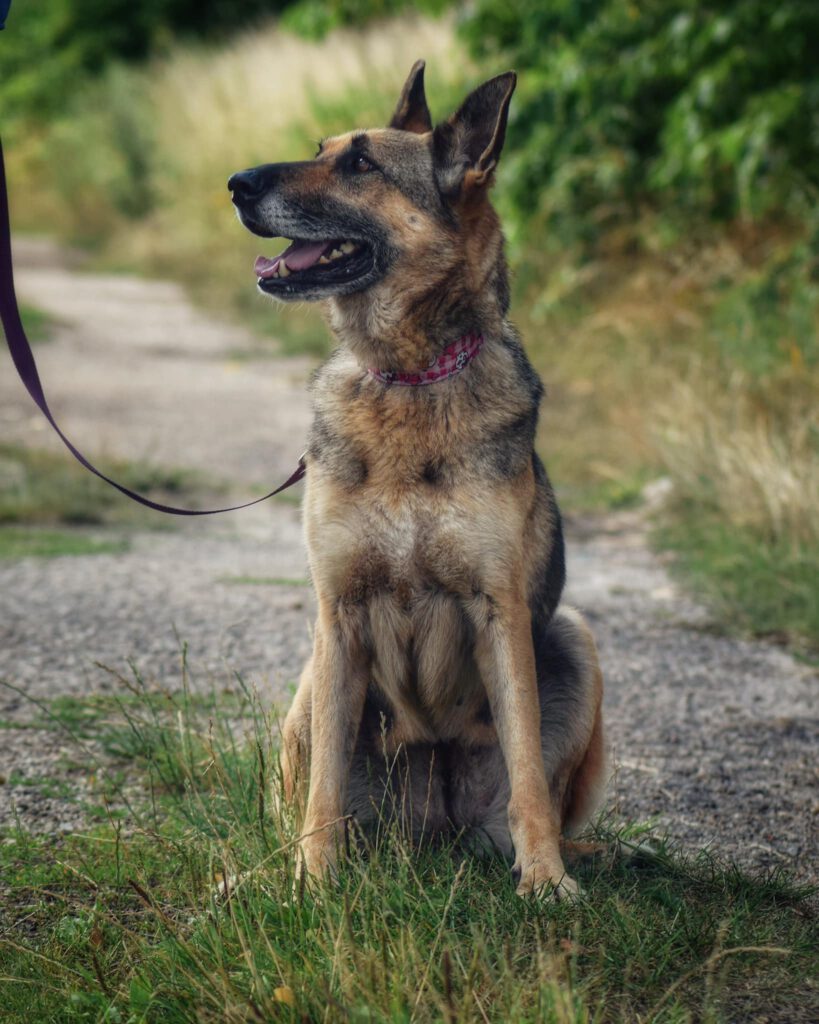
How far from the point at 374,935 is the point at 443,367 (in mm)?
1552

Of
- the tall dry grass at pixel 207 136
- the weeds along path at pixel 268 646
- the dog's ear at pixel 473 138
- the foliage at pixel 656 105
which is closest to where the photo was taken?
the dog's ear at pixel 473 138

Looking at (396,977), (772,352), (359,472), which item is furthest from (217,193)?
(396,977)

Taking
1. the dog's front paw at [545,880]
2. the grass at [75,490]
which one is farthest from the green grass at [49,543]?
the dog's front paw at [545,880]

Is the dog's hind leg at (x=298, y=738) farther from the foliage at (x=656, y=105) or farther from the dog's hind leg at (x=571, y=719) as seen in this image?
the foliage at (x=656, y=105)

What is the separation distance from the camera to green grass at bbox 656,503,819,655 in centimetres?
568

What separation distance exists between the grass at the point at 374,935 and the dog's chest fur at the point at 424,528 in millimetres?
381

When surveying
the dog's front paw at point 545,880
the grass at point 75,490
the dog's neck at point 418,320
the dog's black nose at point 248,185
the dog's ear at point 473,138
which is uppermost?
the dog's ear at point 473,138

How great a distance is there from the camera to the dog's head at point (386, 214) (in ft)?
11.0

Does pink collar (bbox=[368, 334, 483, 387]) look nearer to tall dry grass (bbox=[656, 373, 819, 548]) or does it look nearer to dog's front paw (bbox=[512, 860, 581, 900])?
dog's front paw (bbox=[512, 860, 581, 900])

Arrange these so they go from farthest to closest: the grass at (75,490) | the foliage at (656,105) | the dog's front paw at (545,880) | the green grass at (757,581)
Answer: the grass at (75,490)
the foliage at (656,105)
the green grass at (757,581)
the dog's front paw at (545,880)

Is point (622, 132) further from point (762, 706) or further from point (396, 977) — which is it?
point (396, 977)

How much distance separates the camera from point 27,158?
26.9m

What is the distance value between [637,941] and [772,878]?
0.69m

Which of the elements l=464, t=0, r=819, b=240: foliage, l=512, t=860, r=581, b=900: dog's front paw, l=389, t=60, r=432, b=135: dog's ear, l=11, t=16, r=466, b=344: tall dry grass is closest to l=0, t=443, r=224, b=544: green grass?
l=464, t=0, r=819, b=240: foliage
